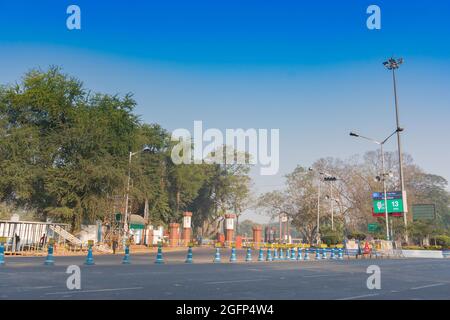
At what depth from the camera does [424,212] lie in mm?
63938

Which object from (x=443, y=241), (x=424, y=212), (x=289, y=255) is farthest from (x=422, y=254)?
(x=289, y=255)

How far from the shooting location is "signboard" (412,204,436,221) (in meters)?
63.3

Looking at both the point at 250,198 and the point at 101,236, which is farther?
the point at 250,198

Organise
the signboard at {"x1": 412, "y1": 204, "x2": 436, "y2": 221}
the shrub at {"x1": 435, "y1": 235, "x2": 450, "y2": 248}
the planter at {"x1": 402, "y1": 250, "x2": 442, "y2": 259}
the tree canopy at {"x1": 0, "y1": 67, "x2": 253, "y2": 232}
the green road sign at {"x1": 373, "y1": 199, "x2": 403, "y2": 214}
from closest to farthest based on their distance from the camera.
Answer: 1. the tree canopy at {"x1": 0, "y1": 67, "x2": 253, "y2": 232}
2. the planter at {"x1": 402, "y1": 250, "x2": 442, "y2": 259}
3. the green road sign at {"x1": 373, "y1": 199, "x2": 403, "y2": 214}
4. the shrub at {"x1": 435, "y1": 235, "x2": 450, "y2": 248}
5. the signboard at {"x1": 412, "y1": 204, "x2": 436, "y2": 221}

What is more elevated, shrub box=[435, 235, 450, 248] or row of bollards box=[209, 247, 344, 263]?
shrub box=[435, 235, 450, 248]

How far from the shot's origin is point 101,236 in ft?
155

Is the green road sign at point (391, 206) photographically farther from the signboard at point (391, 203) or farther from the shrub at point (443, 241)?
the shrub at point (443, 241)

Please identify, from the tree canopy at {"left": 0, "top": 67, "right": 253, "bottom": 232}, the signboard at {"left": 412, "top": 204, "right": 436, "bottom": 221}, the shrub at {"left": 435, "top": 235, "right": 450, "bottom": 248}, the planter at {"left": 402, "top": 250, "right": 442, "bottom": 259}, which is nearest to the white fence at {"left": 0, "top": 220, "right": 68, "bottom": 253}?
the tree canopy at {"left": 0, "top": 67, "right": 253, "bottom": 232}

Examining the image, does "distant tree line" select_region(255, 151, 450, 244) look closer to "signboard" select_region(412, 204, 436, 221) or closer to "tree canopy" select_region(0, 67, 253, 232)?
"signboard" select_region(412, 204, 436, 221)
